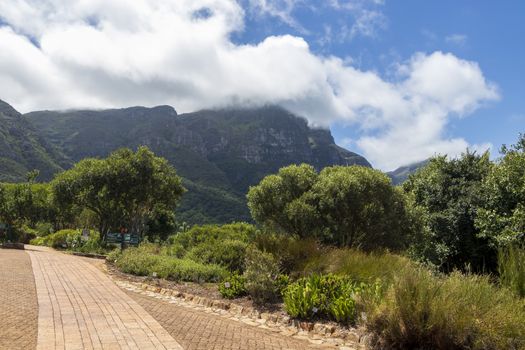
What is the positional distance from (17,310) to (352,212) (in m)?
12.4

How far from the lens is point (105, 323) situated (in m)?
7.23

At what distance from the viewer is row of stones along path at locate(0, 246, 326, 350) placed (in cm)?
612

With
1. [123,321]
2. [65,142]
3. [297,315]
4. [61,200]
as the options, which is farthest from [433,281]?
[65,142]

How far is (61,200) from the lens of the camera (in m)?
29.8

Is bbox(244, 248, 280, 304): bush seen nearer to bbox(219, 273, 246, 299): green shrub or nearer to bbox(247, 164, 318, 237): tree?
bbox(219, 273, 246, 299): green shrub

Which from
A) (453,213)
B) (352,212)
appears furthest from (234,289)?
(453,213)

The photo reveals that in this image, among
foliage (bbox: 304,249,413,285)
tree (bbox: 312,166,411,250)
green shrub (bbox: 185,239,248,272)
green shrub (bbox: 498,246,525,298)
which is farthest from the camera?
tree (bbox: 312,166,411,250)

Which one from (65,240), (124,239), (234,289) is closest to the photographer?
(234,289)

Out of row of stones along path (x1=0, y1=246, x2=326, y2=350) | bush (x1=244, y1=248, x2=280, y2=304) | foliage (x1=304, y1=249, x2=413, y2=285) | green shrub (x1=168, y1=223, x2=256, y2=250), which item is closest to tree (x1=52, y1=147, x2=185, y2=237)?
green shrub (x1=168, y1=223, x2=256, y2=250)

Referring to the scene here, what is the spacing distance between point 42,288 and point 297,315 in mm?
6742

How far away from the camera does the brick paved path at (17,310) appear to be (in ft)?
19.3

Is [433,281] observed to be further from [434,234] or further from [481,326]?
[434,234]

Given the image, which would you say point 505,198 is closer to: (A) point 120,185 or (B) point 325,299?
(B) point 325,299

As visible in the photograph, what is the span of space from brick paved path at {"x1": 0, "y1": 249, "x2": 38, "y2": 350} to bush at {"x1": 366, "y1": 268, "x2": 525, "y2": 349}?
5339mm
